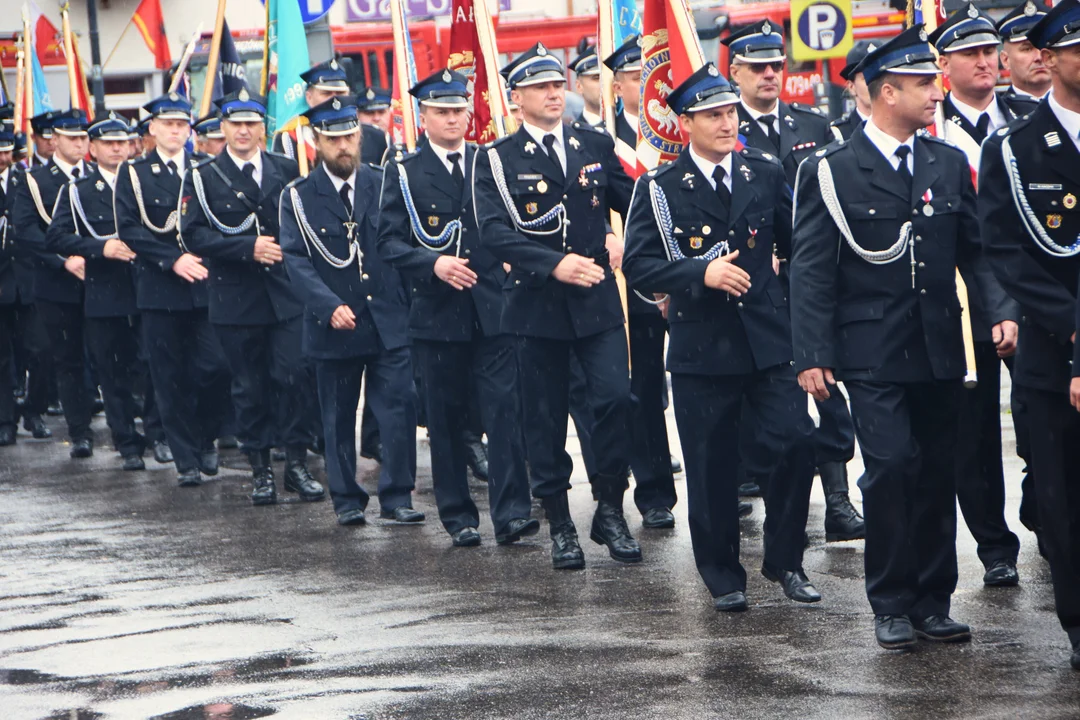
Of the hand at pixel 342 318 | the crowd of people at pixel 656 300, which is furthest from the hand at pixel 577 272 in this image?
the hand at pixel 342 318

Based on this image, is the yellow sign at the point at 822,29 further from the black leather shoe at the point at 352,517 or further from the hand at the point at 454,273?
the hand at the point at 454,273

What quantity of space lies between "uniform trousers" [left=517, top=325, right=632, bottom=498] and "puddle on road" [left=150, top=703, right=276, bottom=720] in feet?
8.18

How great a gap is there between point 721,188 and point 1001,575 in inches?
69.9

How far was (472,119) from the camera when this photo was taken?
1016cm

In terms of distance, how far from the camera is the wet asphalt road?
566 cm

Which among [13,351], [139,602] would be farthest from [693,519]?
[13,351]

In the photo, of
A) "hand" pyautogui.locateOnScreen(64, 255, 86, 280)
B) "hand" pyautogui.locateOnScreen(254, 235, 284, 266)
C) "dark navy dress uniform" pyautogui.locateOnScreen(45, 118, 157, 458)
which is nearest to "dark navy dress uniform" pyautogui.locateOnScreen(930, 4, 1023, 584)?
"hand" pyautogui.locateOnScreen(254, 235, 284, 266)

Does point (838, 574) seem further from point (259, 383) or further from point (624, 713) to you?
point (259, 383)

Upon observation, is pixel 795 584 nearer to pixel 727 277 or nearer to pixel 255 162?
pixel 727 277

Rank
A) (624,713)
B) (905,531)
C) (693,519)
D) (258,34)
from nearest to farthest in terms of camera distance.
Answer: (624,713) → (905,531) → (693,519) → (258,34)

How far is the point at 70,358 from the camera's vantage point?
13.4 metres

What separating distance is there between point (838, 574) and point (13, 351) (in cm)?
925

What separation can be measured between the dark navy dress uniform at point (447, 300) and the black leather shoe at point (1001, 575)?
2.47m

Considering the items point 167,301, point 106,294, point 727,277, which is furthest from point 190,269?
point 727,277
